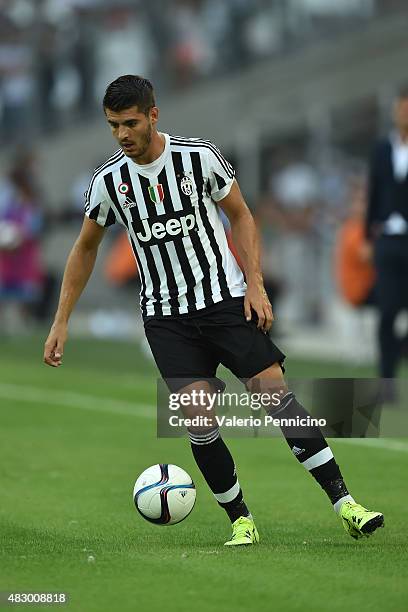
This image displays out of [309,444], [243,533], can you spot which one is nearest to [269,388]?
[309,444]

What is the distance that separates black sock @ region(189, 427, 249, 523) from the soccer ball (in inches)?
5.5

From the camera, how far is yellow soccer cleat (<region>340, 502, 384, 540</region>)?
6.77m

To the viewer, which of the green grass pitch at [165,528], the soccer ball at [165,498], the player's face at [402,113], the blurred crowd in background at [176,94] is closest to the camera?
the green grass pitch at [165,528]

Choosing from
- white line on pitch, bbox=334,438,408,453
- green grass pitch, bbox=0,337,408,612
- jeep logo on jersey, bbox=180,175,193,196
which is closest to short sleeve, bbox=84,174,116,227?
jeep logo on jersey, bbox=180,175,193,196

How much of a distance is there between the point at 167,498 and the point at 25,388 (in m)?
8.02

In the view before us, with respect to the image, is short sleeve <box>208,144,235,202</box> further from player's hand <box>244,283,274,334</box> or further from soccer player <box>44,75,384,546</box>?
player's hand <box>244,283,274,334</box>

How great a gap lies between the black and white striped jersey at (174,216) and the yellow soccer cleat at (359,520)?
113 cm

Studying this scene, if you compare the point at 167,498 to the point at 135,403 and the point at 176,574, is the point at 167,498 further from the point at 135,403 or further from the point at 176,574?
the point at 135,403

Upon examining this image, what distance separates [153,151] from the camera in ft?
22.4

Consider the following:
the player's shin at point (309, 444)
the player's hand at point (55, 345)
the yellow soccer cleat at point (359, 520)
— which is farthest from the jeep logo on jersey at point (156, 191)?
the yellow soccer cleat at point (359, 520)

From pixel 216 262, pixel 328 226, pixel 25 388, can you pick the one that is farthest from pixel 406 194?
pixel 328 226

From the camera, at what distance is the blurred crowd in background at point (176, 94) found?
2083cm

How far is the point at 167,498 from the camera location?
22.9 ft

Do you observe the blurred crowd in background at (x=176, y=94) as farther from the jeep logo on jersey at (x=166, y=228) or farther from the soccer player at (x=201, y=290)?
the jeep logo on jersey at (x=166, y=228)
